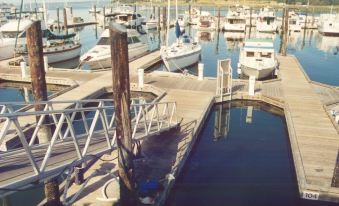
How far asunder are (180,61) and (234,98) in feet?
32.8

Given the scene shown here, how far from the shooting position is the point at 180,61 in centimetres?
3081

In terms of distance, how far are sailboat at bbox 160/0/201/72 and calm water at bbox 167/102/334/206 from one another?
31.2 ft

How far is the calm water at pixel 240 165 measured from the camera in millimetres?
12430

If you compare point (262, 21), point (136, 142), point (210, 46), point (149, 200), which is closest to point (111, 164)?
point (136, 142)

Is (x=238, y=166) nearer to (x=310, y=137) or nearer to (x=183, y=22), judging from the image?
(x=310, y=137)

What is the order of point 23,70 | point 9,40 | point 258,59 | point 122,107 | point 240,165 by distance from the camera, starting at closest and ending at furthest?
1. point 122,107
2. point 240,165
3. point 23,70
4. point 258,59
5. point 9,40

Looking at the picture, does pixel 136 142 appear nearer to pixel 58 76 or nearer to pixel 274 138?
pixel 274 138

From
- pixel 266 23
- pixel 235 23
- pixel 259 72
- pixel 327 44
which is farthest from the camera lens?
pixel 235 23

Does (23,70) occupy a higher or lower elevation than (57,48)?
lower

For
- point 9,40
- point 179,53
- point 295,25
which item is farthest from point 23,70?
point 295,25

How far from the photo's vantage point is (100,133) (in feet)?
40.2

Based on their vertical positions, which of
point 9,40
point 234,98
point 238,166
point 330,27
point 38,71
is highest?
point 330,27

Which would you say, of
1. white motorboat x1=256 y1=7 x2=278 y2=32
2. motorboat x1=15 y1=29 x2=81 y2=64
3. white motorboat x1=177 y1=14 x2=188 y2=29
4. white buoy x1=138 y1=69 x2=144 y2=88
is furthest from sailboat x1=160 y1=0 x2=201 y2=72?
white motorboat x1=177 y1=14 x2=188 y2=29

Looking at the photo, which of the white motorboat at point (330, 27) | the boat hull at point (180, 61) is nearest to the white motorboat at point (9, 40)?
the boat hull at point (180, 61)
